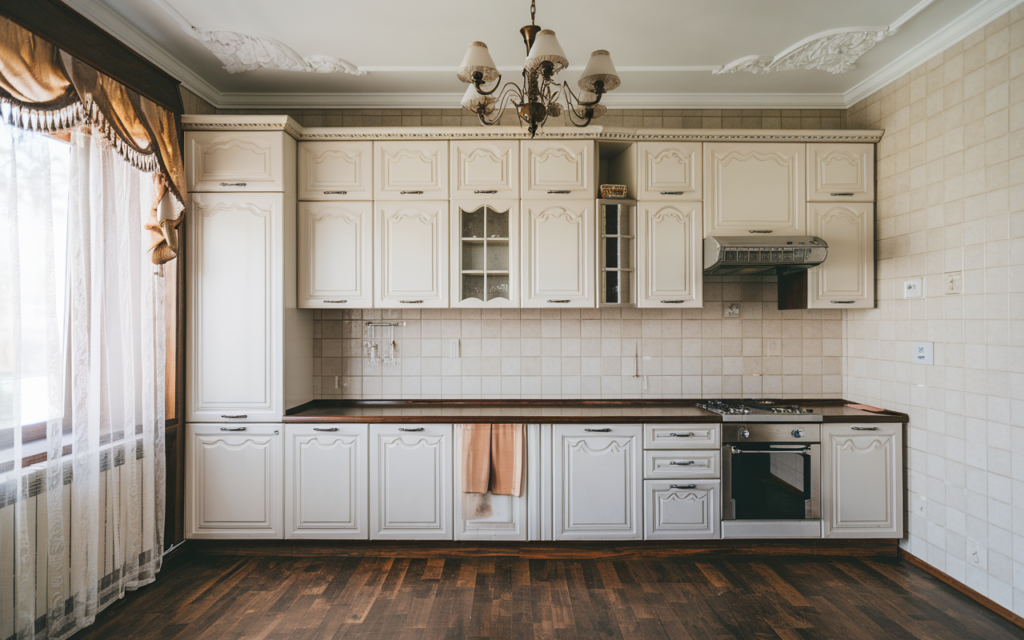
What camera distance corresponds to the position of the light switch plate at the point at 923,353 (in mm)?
2863

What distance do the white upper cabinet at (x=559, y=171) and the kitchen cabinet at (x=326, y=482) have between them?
1881mm

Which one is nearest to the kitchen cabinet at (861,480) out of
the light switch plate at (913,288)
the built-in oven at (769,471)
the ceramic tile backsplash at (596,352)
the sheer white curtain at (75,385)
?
the built-in oven at (769,471)

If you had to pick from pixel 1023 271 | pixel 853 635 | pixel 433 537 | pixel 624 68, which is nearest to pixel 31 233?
pixel 433 537

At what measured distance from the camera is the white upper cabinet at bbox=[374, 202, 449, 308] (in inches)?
128

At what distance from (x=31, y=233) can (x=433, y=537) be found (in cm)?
248

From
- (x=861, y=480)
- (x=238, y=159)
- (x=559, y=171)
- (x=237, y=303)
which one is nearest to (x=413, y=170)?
(x=559, y=171)

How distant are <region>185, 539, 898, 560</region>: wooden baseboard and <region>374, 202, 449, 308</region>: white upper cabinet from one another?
152 centimetres

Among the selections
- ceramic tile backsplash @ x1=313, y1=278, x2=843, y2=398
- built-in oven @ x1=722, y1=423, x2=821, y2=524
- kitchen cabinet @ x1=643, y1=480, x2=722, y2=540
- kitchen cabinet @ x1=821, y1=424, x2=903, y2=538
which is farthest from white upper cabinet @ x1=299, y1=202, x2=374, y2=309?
kitchen cabinet @ x1=821, y1=424, x2=903, y2=538

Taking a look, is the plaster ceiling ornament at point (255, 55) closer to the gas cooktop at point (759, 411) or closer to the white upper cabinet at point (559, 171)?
the white upper cabinet at point (559, 171)

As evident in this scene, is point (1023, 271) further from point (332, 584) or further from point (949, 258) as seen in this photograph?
point (332, 584)

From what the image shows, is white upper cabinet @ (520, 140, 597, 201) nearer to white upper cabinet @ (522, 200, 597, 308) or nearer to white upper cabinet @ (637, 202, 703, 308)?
white upper cabinet @ (522, 200, 597, 308)

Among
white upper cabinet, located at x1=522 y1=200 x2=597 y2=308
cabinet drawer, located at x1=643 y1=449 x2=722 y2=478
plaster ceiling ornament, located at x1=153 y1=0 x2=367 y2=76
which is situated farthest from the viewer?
white upper cabinet, located at x1=522 y1=200 x2=597 y2=308

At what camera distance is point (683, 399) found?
357cm

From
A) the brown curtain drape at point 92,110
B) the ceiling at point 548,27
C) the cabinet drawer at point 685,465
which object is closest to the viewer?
the brown curtain drape at point 92,110
